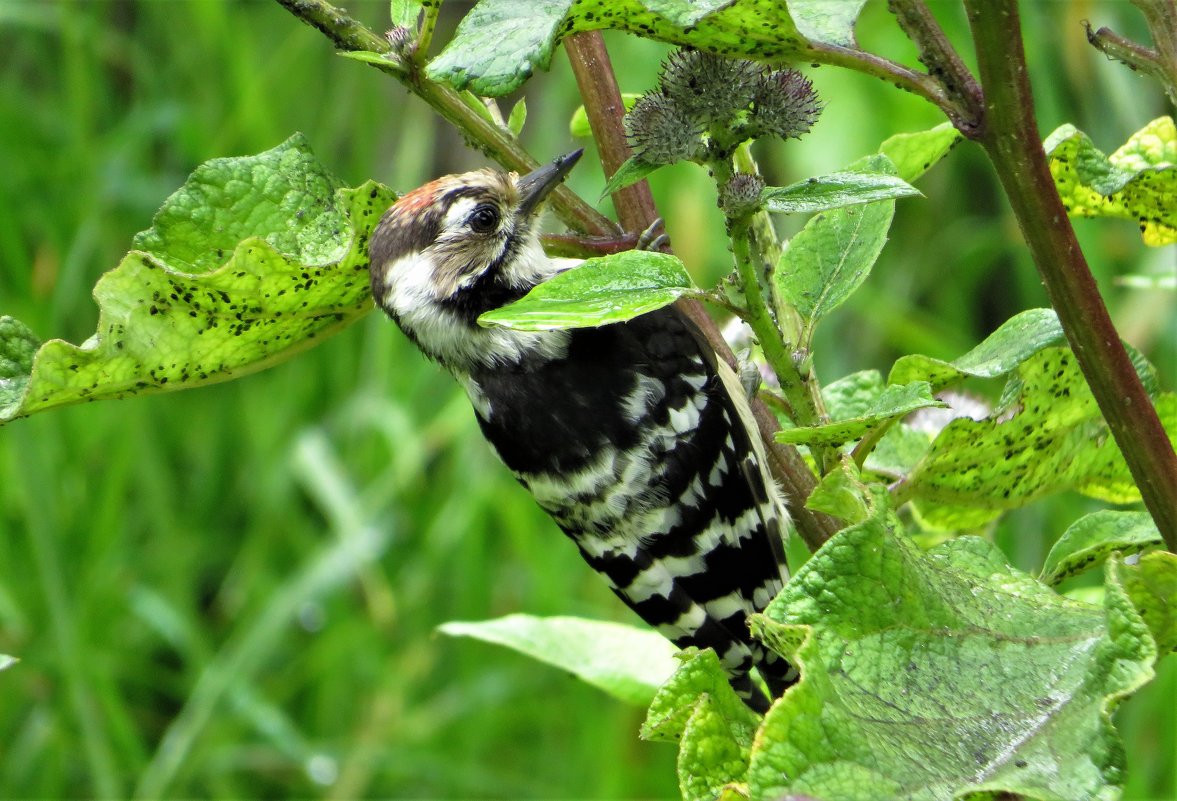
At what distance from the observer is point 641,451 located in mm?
1812

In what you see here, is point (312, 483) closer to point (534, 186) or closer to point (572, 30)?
point (534, 186)

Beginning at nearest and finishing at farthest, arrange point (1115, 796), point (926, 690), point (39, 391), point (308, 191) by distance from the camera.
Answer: point (1115, 796)
point (926, 690)
point (39, 391)
point (308, 191)

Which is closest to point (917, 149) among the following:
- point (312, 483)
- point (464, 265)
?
point (464, 265)

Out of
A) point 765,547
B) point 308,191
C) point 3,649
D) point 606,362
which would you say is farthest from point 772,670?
point 3,649

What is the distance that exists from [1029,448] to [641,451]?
773 mm

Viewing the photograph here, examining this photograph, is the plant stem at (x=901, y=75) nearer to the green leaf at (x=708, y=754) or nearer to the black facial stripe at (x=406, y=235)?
the green leaf at (x=708, y=754)

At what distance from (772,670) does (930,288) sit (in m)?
3.00

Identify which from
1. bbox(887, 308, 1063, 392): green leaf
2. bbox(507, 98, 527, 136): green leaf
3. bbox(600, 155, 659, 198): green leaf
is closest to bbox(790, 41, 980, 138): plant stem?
bbox(600, 155, 659, 198): green leaf

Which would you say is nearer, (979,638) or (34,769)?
(979,638)

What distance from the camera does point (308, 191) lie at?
1.12 metres

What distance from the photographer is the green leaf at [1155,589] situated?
763 millimetres

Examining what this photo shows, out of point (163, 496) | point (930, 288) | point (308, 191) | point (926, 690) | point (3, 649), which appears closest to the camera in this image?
point (926, 690)

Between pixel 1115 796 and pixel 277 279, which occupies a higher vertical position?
pixel 277 279

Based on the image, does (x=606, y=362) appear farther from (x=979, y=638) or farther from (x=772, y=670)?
(x=979, y=638)
